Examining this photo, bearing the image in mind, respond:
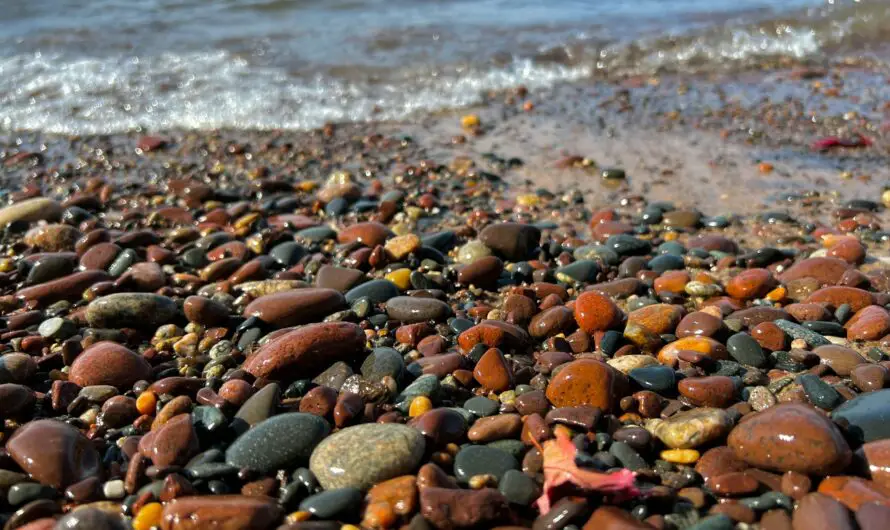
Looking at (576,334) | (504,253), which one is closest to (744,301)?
(576,334)

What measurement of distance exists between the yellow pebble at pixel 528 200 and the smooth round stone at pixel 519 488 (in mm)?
2928

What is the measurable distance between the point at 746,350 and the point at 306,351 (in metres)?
1.78

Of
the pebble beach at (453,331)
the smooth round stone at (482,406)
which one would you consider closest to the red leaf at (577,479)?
the pebble beach at (453,331)

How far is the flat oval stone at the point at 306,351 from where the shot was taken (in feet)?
9.62

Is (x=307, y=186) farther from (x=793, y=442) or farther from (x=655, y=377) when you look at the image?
(x=793, y=442)

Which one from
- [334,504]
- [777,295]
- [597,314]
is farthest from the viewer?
[777,295]

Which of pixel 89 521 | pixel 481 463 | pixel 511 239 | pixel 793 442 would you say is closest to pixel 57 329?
pixel 89 521

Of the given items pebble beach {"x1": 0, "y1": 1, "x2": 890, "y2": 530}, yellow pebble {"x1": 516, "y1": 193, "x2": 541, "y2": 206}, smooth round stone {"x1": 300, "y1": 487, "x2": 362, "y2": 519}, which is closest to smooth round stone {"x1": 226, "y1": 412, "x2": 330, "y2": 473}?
pebble beach {"x1": 0, "y1": 1, "x2": 890, "y2": 530}

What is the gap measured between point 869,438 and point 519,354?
51.8 inches

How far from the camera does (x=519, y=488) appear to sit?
7.39 feet

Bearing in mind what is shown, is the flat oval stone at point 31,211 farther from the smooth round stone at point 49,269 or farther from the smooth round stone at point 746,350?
the smooth round stone at point 746,350

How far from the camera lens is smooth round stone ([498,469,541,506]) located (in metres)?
2.23

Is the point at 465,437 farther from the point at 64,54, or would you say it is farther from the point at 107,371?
the point at 64,54

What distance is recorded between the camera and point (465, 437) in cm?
256
